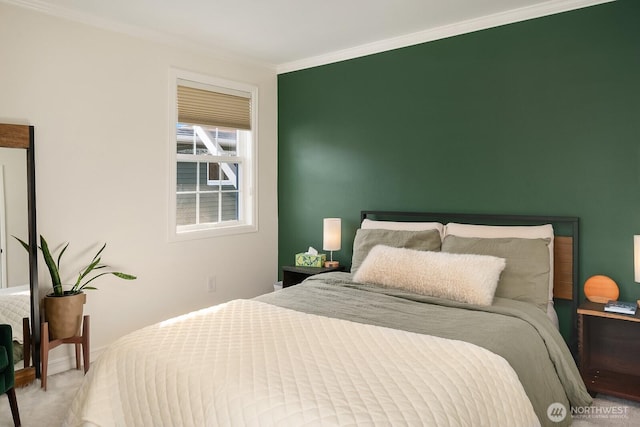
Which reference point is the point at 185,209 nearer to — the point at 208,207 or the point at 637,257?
the point at 208,207

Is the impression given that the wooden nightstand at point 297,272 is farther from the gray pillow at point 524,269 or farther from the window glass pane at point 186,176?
the gray pillow at point 524,269

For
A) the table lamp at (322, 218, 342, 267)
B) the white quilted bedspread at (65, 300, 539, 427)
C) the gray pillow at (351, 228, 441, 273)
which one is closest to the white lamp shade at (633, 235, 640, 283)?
the gray pillow at (351, 228, 441, 273)

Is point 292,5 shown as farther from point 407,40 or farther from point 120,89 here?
point 120,89

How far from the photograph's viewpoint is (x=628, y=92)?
9.63 feet

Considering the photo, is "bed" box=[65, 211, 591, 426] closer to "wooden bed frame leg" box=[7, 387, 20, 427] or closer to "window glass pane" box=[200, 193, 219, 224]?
"wooden bed frame leg" box=[7, 387, 20, 427]

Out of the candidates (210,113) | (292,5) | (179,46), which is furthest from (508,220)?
(179,46)

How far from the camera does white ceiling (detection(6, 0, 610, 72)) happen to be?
3127 mm

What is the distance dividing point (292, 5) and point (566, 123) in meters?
1.93

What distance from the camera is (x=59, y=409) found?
2715mm

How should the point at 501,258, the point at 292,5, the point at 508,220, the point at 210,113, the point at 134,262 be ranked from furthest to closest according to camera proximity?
the point at 210,113
the point at 134,262
the point at 508,220
the point at 292,5
the point at 501,258

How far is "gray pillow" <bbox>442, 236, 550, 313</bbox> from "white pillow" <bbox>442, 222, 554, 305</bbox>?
0.10 metres

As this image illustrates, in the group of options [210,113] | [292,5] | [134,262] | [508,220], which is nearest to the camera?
[292,5]

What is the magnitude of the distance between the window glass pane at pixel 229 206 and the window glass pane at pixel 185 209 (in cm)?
34

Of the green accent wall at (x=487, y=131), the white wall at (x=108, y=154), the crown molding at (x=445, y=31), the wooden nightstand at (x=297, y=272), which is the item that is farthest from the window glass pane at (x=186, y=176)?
the crown molding at (x=445, y=31)
